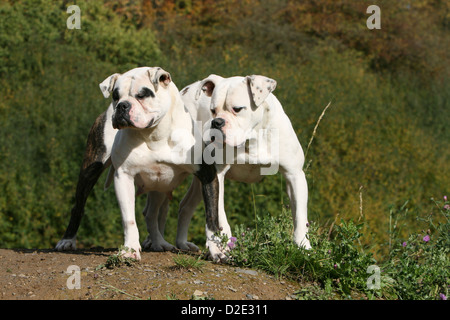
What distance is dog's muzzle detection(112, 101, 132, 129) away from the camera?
5.19m

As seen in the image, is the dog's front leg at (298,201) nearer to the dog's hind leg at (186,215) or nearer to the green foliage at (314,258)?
the green foliage at (314,258)

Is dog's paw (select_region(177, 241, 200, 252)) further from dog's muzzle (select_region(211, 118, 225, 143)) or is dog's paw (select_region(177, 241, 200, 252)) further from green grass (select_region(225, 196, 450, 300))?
dog's muzzle (select_region(211, 118, 225, 143))

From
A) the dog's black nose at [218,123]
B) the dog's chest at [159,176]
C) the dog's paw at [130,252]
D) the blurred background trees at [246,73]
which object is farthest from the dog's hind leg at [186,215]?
the blurred background trees at [246,73]

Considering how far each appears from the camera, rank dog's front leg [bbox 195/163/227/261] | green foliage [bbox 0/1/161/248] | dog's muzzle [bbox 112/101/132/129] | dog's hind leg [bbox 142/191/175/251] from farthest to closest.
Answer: green foliage [bbox 0/1/161/248] < dog's hind leg [bbox 142/191/175/251] < dog's front leg [bbox 195/163/227/261] < dog's muzzle [bbox 112/101/132/129]

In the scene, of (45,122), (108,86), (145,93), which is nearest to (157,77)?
(145,93)

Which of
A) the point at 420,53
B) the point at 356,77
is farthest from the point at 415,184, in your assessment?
the point at 420,53

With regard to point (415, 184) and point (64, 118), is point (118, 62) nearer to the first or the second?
point (64, 118)

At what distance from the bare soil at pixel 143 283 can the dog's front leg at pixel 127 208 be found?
0.18 m

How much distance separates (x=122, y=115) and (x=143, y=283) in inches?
51.1

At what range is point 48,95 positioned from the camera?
38.7 feet

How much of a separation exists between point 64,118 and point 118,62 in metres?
3.09

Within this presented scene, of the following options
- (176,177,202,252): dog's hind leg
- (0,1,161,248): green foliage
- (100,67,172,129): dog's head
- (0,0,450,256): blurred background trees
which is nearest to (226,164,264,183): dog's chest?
(176,177,202,252): dog's hind leg

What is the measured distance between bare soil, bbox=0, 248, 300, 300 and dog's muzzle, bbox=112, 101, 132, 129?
1.10 metres

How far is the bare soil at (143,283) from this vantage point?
4.66m
